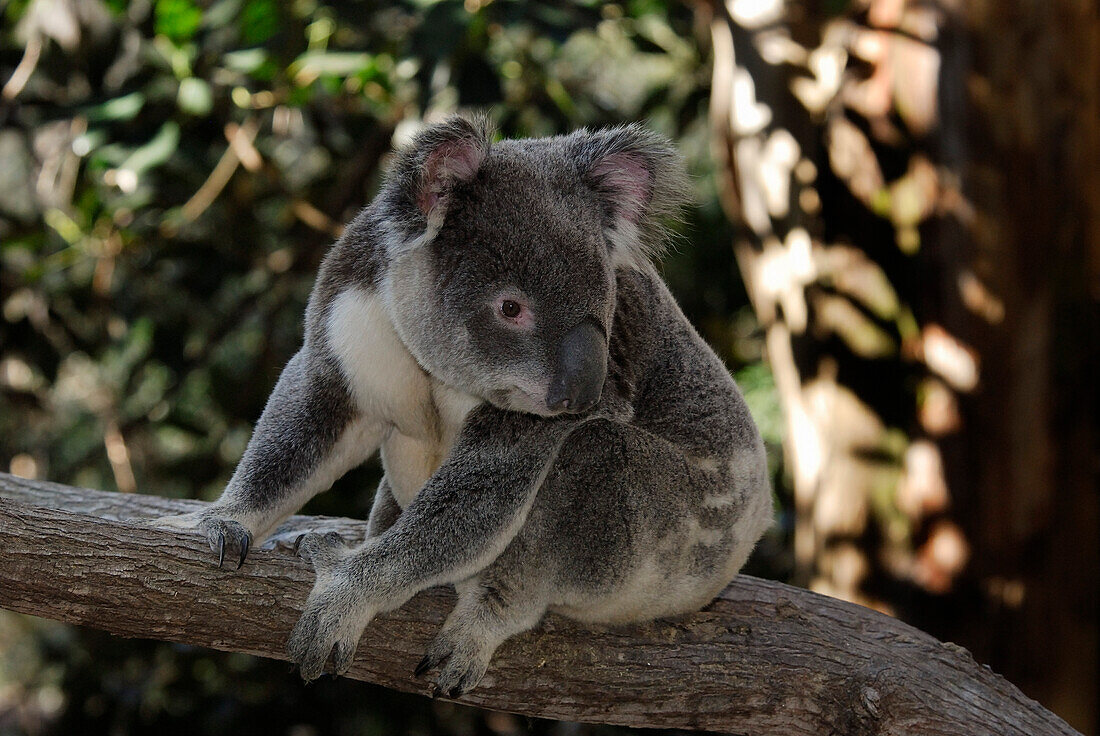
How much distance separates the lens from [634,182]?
2367 mm

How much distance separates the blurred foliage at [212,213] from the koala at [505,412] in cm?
111

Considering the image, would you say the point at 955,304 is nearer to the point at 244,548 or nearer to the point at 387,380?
the point at 387,380

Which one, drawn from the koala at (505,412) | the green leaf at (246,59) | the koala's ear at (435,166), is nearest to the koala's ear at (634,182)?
the koala at (505,412)

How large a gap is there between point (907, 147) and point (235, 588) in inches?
128

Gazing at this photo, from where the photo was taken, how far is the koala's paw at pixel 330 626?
2.01m

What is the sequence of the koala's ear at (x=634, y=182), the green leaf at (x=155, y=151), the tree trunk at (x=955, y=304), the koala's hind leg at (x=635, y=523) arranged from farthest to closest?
the tree trunk at (x=955, y=304), the green leaf at (x=155, y=151), the koala's ear at (x=634, y=182), the koala's hind leg at (x=635, y=523)

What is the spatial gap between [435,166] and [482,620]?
95 centimetres

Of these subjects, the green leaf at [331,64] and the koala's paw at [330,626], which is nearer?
the koala's paw at [330,626]

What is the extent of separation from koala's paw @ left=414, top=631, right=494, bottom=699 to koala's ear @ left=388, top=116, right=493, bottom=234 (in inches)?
34.0

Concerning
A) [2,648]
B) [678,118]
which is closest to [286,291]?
[678,118]

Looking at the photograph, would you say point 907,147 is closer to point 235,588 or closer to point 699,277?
point 699,277

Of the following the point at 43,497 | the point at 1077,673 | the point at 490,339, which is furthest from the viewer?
the point at 1077,673

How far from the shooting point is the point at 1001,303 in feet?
13.4

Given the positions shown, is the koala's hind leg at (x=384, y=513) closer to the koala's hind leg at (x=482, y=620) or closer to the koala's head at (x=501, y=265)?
the koala's hind leg at (x=482, y=620)
